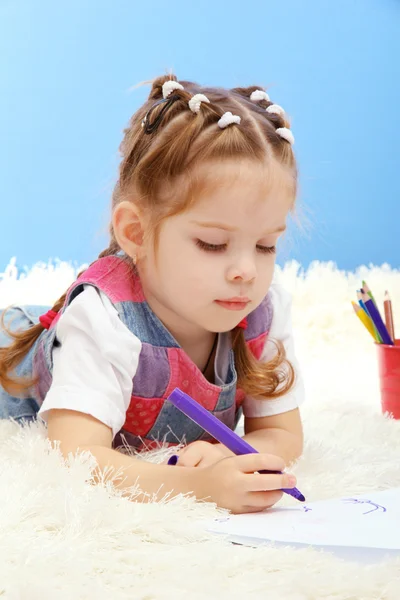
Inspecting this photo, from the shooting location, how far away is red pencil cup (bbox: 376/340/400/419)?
1.16 metres

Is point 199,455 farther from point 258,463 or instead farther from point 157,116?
point 157,116

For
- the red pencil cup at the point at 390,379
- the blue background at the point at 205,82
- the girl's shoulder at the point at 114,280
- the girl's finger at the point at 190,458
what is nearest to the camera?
the girl's finger at the point at 190,458

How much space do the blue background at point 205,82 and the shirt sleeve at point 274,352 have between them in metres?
1.14

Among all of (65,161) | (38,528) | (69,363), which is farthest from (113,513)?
(65,161)

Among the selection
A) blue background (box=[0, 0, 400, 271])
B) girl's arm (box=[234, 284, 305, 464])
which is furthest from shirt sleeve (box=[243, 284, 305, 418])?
blue background (box=[0, 0, 400, 271])

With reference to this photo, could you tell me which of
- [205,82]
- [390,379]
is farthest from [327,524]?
[205,82]

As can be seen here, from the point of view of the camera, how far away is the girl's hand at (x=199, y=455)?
2.53 ft

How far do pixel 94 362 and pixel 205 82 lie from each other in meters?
1.37

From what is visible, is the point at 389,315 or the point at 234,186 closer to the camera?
the point at 234,186

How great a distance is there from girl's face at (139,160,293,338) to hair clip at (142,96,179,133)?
9 centimetres

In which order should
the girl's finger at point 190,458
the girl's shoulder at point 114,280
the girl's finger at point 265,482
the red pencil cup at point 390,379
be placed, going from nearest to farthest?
1. the girl's finger at point 265,482
2. the girl's finger at point 190,458
3. the girl's shoulder at point 114,280
4. the red pencil cup at point 390,379

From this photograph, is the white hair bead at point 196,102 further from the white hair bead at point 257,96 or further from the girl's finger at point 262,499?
the girl's finger at point 262,499

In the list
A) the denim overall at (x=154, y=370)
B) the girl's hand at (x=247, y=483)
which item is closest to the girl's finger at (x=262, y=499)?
the girl's hand at (x=247, y=483)

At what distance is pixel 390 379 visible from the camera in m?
1.17
